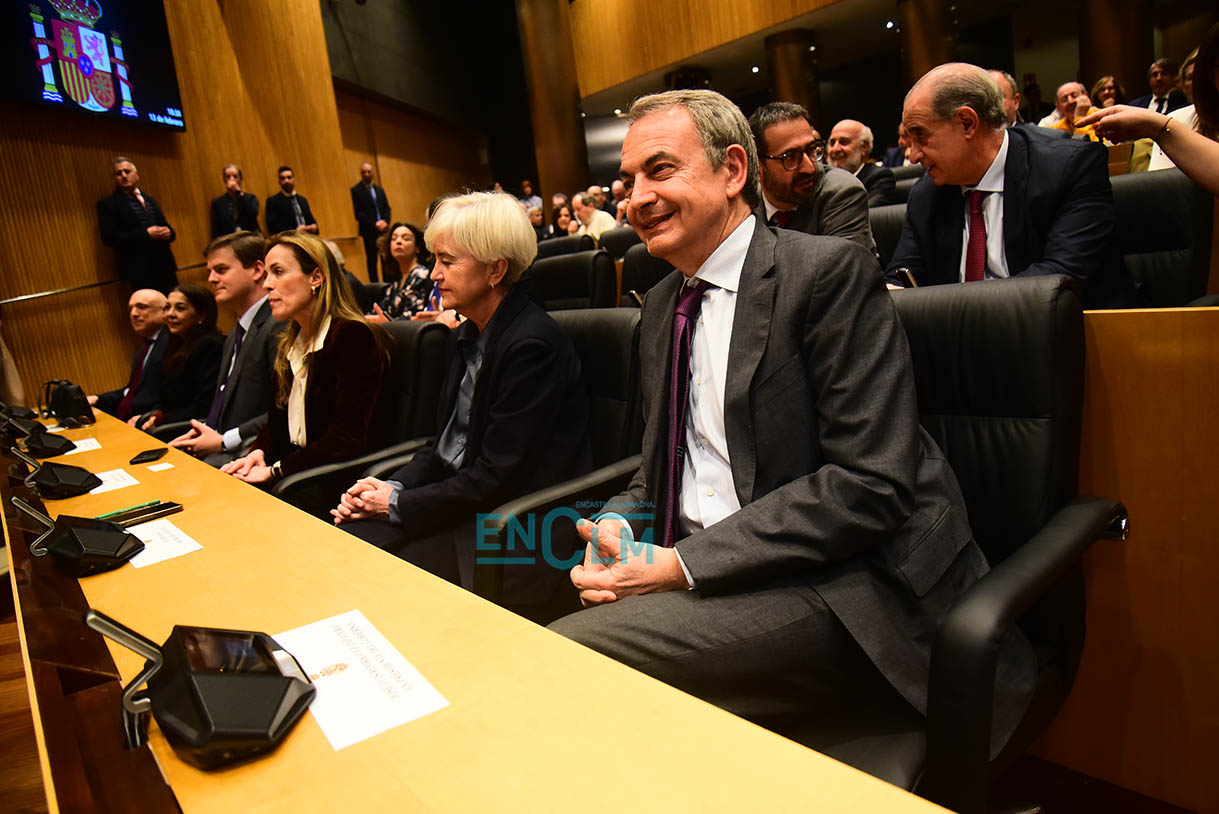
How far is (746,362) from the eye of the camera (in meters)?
1.23

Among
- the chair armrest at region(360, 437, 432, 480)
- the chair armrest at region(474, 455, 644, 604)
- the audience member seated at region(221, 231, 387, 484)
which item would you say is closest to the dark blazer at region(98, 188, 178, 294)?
the audience member seated at region(221, 231, 387, 484)

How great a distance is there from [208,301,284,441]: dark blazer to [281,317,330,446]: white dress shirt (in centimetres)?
46

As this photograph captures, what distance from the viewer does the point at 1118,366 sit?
4.05 feet

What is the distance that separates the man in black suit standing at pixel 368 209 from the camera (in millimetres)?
9164

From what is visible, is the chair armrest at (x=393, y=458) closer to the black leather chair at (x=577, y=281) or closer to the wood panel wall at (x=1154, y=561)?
the black leather chair at (x=577, y=281)

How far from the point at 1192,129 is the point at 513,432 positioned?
1.62 meters

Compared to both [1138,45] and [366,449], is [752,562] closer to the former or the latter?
[366,449]

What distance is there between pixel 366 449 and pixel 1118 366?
1970 mm

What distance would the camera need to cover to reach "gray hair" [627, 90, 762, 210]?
1.35m

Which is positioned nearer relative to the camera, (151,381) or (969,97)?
(969,97)

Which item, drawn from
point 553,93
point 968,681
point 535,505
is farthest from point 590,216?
point 968,681

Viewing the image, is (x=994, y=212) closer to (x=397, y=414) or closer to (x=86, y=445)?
(x=397, y=414)

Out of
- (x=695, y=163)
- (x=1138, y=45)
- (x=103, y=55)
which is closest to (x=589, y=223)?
(x=103, y=55)

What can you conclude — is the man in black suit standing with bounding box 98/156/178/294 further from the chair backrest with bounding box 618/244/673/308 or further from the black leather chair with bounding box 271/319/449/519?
the black leather chair with bounding box 271/319/449/519
